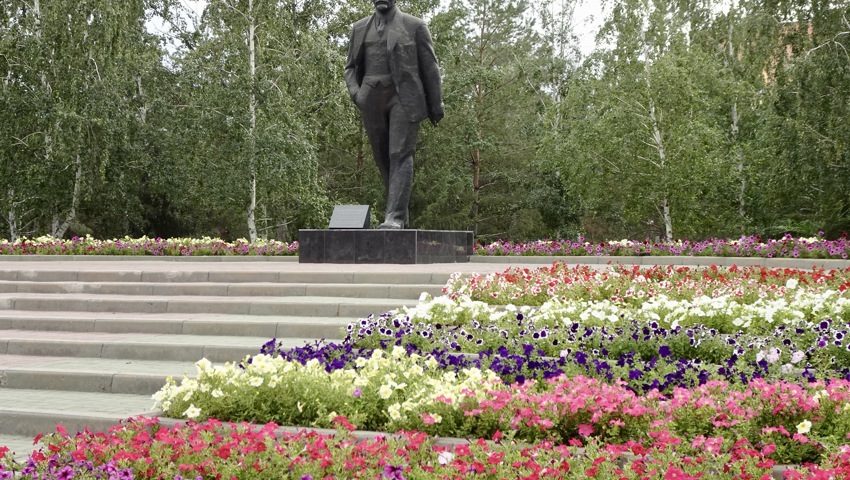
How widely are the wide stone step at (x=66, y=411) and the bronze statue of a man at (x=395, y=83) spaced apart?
6882 millimetres

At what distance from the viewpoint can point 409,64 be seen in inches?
513

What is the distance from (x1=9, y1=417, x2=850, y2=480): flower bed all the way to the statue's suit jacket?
29.7ft

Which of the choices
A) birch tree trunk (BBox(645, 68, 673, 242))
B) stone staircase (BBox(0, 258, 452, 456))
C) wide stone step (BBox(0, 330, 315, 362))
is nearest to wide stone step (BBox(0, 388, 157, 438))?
stone staircase (BBox(0, 258, 452, 456))

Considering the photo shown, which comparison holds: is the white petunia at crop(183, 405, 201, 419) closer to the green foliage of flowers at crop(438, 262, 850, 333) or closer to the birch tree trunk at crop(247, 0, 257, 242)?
the green foliage of flowers at crop(438, 262, 850, 333)

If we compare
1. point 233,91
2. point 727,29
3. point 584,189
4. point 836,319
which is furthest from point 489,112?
point 836,319

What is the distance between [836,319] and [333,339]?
4.08 m

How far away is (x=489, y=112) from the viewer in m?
36.1

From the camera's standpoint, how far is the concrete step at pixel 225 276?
409 inches

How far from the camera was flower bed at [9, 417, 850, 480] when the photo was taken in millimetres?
3934

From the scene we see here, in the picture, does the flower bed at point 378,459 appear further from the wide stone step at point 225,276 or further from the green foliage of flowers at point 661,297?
the wide stone step at point 225,276

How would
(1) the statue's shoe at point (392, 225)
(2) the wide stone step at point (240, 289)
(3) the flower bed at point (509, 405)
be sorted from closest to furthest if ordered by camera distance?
(3) the flower bed at point (509, 405) → (2) the wide stone step at point (240, 289) → (1) the statue's shoe at point (392, 225)

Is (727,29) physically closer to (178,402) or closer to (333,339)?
(333,339)

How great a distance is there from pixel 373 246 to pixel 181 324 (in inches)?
185

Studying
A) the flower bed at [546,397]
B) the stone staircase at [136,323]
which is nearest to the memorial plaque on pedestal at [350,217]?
the stone staircase at [136,323]
